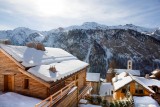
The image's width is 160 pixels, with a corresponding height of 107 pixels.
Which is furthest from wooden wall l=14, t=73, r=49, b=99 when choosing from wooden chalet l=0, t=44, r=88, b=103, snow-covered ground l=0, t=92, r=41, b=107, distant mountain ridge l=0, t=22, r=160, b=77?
distant mountain ridge l=0, t=22, r=160, b=77

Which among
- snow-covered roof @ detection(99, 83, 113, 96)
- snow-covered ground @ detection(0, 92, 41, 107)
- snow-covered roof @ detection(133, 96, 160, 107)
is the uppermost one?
snow-covered ground @ detection(0, 92, 41, 107)

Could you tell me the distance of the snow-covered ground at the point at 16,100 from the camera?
14.3 m

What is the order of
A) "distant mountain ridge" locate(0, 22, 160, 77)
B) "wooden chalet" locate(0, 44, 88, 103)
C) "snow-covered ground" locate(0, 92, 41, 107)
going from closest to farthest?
"snow-covered ground" locate(0, 92, 41, 107)
"wooden chalet" locate(0, 44, 88, 103)
"distant mountain ridge" locate(0, 22, 160, 77)

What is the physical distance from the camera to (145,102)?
3547 centimetres

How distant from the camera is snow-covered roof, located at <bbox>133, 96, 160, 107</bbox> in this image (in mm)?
33938

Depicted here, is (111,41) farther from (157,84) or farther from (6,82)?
(6,82)

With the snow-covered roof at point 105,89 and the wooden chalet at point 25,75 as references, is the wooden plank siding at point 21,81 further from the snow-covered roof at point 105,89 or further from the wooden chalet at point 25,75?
the snow-covered roof at point 105,89

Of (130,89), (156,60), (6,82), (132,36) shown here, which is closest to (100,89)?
(130,89)

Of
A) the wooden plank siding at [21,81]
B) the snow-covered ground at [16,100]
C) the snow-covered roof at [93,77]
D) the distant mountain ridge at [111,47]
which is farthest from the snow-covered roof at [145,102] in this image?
the distant mountain ridge at [111,47]

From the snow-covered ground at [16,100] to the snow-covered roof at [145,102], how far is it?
2312 centimetres

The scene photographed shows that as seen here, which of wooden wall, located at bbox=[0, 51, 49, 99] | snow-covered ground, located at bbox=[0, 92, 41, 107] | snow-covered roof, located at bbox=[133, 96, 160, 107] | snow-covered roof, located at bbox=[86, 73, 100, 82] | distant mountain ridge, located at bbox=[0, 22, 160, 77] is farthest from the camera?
distant mountain ridge, located at bbox=[0, 22, 160, 77]

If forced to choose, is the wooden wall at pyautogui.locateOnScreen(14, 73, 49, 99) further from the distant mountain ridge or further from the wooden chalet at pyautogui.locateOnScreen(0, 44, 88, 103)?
the distant mountain ridge

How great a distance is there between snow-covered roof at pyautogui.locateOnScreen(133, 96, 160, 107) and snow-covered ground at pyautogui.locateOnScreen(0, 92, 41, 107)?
910 inches

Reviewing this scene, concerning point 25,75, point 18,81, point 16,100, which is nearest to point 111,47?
point 18,81
